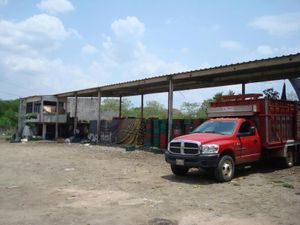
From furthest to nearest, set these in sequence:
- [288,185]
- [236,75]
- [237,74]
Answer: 1. [236,75]
2. [237,74]
3. [288,185]

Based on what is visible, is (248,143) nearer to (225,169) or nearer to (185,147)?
(225,169)

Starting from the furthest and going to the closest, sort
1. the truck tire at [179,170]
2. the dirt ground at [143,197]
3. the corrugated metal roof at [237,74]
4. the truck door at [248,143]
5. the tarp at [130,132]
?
the tarp at [130,132] < the corrugated metal roof at [237,74] < the truck tire at [179,170] < the truck door at [248,143] < the dirt ground at [143,197]

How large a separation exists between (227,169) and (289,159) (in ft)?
14.1

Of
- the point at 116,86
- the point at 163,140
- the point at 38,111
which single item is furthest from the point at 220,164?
the point at 38,111

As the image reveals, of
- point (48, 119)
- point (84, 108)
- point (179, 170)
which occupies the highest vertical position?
point (84, 108)

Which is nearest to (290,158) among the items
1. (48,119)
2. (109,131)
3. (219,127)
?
(219,127)

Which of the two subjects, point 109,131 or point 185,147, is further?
point 109,131

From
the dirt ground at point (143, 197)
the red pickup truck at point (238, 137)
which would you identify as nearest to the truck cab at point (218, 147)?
the red pickup truck at point (238, 137)

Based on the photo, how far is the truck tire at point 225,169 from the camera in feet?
33.9

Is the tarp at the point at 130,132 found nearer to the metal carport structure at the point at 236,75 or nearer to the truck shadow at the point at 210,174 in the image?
the metal carport structure at the point at 236,75

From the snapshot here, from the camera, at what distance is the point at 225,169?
10.6 m

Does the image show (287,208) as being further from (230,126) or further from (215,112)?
(215,112)

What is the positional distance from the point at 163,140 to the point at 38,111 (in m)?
18.2

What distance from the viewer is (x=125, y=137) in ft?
84.4
